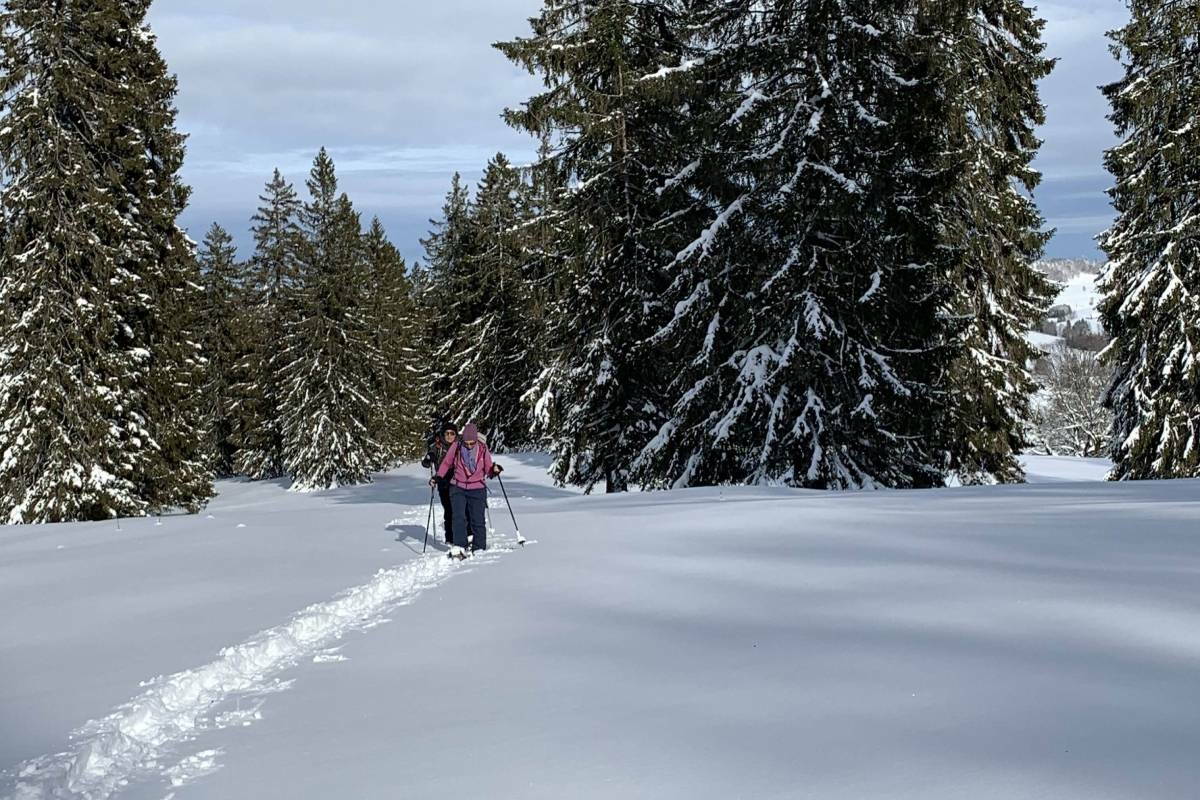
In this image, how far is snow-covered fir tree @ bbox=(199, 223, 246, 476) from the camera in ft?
155

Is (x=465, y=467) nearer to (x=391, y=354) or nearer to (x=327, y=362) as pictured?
(x=327, y=362)

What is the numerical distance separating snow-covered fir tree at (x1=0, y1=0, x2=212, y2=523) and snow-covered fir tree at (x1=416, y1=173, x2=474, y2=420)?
74.8 feet

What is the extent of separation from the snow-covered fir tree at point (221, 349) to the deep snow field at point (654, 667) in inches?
1523

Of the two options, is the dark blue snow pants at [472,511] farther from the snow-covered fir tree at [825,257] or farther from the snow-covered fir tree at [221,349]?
the snow-covered fir tree at [221,349]

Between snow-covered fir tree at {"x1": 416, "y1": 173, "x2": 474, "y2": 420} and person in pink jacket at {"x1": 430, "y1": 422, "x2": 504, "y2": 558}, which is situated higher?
snow-covered fir tree at {"x1": 416, "y1": 173, "x2": 474, "y2": 420}

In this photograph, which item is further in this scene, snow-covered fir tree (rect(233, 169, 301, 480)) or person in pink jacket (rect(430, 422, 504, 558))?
snow-covered fir tree (rect(233, 169, 301, 480))

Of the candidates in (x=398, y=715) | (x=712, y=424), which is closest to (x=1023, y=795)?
(x=398, y=715)

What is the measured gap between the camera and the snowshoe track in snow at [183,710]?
14.8 ft

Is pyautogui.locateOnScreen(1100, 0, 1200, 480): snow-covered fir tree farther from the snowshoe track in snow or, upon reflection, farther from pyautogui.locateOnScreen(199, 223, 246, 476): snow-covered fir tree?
pyautogui.locateOnScreen(199, 223, 246, 476): snow-covered fir tree

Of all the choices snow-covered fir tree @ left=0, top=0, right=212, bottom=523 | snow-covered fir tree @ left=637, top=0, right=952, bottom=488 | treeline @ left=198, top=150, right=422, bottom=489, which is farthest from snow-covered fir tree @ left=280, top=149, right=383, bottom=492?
snow-covered fir tree @ left=637, top=0, right=952, bottom=488

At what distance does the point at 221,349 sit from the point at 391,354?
28.3ft

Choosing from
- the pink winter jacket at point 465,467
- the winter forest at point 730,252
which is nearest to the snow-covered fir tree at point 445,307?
the winter forest at point 730,252

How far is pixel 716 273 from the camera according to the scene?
17.7 meters

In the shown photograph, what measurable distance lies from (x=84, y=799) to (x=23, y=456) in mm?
19502
